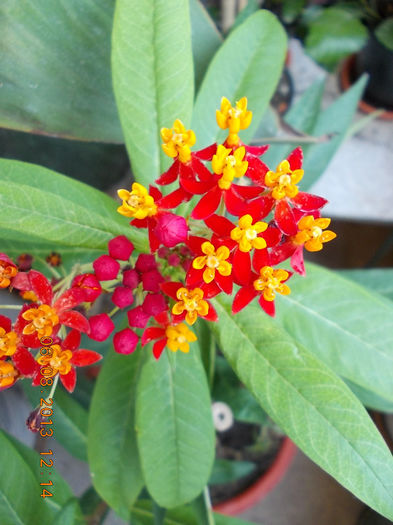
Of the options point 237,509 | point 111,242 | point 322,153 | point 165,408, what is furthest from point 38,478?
point 322,153

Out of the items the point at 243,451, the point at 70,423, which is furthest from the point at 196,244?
the point at 243,451

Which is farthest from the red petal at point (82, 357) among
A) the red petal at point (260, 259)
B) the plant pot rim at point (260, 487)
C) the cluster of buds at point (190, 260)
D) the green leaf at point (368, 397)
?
the plant pot rim at point (260, 487)

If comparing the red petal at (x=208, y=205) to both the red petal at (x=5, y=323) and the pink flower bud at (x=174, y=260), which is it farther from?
the red petal at (x=5, y=323)

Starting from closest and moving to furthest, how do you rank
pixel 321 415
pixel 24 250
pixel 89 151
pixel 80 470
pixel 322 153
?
pixel 321 415 < pixel 24 250 < pixel 322 153 < pixel 89 151 < pixel 80 470

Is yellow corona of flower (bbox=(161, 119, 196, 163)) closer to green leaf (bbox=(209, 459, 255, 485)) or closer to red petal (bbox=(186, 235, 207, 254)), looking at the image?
red petal (bbox=(186, 235, 207, 254))

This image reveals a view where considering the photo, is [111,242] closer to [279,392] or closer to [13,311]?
[279,392]

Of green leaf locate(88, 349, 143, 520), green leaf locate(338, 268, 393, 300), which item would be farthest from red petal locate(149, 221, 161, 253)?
green leaf locate(338, 268, 393, 300)
